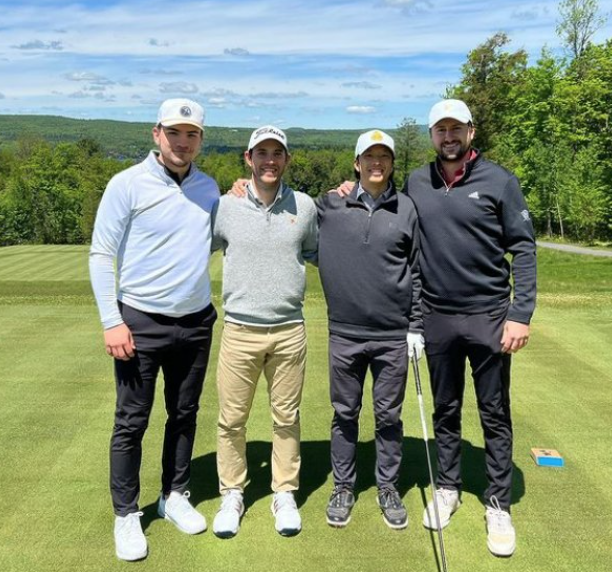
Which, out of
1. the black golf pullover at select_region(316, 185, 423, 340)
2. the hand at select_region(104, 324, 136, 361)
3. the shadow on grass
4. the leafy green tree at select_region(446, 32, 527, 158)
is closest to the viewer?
the hand at select_region(104, 324, 136, 361)

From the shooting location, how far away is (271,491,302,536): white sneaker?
3.51 meters

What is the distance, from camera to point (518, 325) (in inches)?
140

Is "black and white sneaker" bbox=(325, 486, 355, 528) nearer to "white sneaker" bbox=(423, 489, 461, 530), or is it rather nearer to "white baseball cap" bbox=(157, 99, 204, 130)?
"white sneaker" bbox=(423, 489, 461, 530)

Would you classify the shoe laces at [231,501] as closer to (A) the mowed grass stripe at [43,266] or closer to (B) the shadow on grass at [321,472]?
(B) the shadow on grass at [321,472]

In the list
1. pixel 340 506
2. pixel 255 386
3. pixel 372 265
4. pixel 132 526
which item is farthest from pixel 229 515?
pixel 372 265

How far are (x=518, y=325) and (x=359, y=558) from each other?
1.56 meters

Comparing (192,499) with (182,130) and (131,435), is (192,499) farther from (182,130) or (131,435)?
(182,130)

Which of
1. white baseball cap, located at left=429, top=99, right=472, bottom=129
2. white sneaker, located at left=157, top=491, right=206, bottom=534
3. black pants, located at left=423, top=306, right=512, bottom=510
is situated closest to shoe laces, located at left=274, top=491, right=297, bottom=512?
white sneaker, located at left=157, top=491, right=206, bottom=534

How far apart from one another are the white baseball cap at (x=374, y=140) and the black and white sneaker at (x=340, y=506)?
2.06 m

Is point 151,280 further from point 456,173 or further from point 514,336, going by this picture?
point 514,336

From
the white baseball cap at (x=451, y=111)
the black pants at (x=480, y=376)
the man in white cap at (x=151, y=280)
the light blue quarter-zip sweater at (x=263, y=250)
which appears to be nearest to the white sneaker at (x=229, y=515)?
the man in white cap at (x=151, y=280)

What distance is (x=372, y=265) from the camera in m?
3.59

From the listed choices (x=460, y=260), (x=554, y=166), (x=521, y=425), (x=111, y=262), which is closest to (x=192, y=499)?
(x=111, y=262)

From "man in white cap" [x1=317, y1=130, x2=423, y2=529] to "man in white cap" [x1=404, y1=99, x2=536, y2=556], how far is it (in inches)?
5.3
